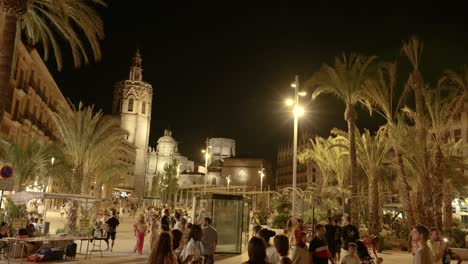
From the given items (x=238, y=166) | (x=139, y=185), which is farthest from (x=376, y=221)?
(x=139, y=185)

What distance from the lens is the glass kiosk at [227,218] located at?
1575cm

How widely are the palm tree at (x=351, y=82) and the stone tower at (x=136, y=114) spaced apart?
70394mm

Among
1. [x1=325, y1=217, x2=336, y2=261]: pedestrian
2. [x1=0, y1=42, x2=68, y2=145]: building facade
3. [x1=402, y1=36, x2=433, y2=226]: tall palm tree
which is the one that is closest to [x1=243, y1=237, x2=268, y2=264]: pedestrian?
[x1=325, y1=217, x2=336, y2=261]: pedestrian

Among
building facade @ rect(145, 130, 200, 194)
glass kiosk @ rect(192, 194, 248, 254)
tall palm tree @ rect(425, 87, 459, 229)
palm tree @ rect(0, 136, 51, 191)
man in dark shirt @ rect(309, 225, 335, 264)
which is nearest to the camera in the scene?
man in dark shirt @ rect(309, 225, 335, 264)

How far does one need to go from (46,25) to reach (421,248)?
13927 mm

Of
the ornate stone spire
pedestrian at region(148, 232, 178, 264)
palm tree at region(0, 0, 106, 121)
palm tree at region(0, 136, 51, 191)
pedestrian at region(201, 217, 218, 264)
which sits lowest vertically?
pedestrian at region(201, 217, 218, 264)

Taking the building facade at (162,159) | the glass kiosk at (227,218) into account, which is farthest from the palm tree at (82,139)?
the building facade at (162,159)

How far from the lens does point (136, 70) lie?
94.1 m

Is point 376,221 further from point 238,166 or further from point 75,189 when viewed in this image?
point 238,166

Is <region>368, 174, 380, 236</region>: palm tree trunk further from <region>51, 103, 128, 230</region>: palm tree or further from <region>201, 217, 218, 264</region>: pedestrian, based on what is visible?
<region>51, 103, 128, 230</region>: palm tree

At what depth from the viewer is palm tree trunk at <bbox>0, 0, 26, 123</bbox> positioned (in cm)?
1027

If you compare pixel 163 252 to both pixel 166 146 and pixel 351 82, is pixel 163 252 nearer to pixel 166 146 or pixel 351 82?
pixel 351 82

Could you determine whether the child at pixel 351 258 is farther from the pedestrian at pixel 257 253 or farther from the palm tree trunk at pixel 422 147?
the palm tree trunk at pixel 422 147

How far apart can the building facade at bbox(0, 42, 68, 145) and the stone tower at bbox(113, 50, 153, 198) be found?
1718 inches
